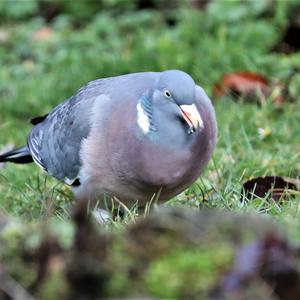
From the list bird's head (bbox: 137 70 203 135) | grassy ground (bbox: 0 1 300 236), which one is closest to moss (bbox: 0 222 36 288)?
grassy ground (bbox: 0 1 300 236)

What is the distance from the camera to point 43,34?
8.30 m

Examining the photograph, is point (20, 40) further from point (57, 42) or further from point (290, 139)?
point (290, 139)

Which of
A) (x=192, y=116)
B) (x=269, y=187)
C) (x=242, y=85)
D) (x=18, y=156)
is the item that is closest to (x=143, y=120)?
(x=192, y=116)

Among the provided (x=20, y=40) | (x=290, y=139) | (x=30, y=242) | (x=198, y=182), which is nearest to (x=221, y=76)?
(x=290, y=139)

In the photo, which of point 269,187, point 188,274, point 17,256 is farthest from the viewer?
point 269,187

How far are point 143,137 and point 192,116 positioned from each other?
0.26 metres

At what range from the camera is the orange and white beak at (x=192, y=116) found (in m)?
3.84

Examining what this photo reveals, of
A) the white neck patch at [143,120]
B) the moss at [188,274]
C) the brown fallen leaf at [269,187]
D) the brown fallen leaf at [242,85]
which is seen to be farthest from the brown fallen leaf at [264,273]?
the brown fallen leaf at [242,85]

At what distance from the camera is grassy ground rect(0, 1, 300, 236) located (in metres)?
4.75

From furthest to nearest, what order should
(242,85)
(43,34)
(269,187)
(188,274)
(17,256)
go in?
(43,34) < (242,85) < (269,187) < (17,256) < (188,274)

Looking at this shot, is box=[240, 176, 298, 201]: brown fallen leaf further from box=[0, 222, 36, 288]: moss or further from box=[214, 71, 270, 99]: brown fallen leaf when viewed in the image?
box=[0, 222, 36, 288]: moss

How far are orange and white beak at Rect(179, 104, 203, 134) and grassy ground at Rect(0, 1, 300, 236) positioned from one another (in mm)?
413

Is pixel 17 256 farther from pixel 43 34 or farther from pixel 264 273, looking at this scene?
pixel 43 34

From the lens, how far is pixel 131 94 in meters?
4.16
